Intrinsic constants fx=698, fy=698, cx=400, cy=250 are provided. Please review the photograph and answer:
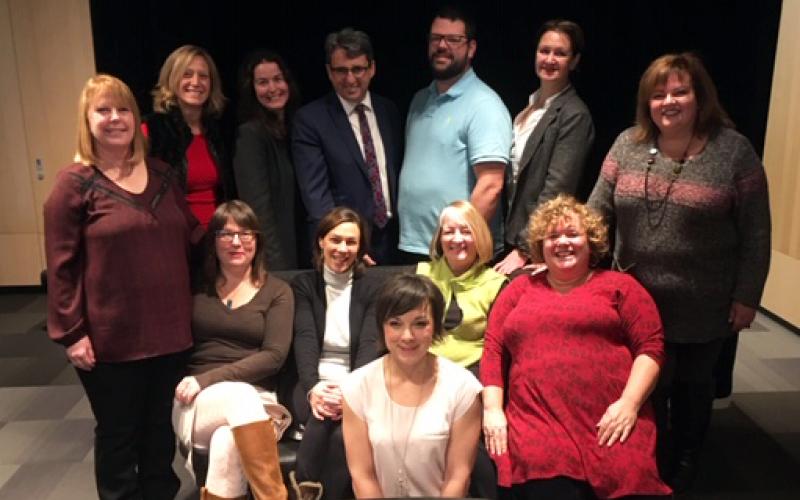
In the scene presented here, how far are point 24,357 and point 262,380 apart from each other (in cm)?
231

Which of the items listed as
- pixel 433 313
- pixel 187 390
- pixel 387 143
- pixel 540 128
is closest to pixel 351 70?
pixel 387 143

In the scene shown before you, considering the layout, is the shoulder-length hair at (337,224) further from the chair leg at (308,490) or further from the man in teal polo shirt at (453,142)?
the chair leg at (308,490)

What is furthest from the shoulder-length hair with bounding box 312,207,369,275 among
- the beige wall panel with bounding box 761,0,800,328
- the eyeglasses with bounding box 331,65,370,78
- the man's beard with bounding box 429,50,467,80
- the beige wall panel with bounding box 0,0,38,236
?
the beige wall panel with bounding box 0,0,38,236

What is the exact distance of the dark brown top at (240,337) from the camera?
2283 millimetres

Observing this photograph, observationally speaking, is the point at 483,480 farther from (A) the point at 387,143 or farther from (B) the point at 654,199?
(A) the point at 387,143

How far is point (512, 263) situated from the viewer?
104 inches

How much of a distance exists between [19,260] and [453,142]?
3.82 meters

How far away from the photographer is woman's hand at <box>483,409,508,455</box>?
198 centimetres

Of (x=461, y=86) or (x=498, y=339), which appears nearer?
(x=498, y=339)

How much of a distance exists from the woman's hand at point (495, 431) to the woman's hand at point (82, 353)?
3.90ft

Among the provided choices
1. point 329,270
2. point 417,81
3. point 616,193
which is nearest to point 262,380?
point 329,270

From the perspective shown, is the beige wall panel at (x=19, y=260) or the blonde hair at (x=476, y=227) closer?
the blonde hair at (x=476, y=227)

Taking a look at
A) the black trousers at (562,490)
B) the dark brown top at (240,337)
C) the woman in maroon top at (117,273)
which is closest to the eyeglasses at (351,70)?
the woman in maroon top at (117,273)

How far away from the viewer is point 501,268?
2.63m
